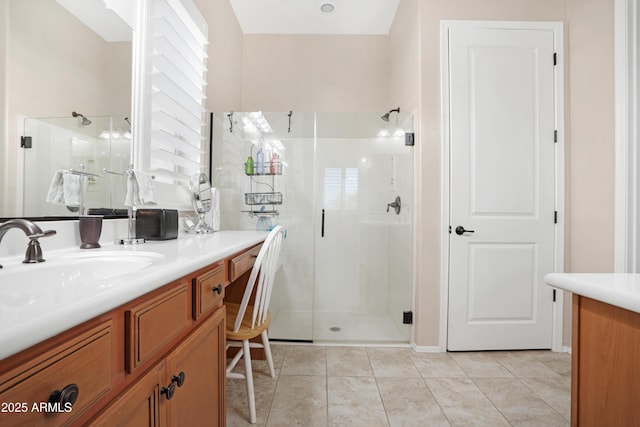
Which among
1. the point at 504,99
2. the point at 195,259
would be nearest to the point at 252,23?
the point at 504,99

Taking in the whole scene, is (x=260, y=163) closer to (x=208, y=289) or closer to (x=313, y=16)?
(x=313, y=16)

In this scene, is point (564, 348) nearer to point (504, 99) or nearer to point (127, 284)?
point (504, 99)

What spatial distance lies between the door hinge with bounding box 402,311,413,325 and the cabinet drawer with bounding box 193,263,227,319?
1639mm

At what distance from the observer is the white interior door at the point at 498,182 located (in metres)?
2.19

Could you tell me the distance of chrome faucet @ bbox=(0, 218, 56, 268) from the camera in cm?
72

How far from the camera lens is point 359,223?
2.69m

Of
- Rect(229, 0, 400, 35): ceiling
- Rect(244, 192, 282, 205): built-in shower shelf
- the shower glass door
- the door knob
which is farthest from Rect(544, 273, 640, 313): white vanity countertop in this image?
Rect(229, 0, 400, 35): ceiling

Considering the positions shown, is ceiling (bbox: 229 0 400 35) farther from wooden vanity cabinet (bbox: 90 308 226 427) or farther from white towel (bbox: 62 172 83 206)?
wooden vanity cabinet (bbox: 90 308 226 427)

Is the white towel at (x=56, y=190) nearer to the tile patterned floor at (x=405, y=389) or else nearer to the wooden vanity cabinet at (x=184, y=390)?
the wooden vanity cabinet at (x=184, y=390)

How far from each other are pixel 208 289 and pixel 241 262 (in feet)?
1.23

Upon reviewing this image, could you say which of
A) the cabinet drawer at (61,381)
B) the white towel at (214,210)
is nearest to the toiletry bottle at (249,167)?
the white towel at (214,210)

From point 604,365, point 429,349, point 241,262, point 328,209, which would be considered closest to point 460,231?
point 429,349

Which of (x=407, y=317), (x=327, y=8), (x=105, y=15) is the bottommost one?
(x=407, y=317)

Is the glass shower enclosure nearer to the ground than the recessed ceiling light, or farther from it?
nearer to the ground
